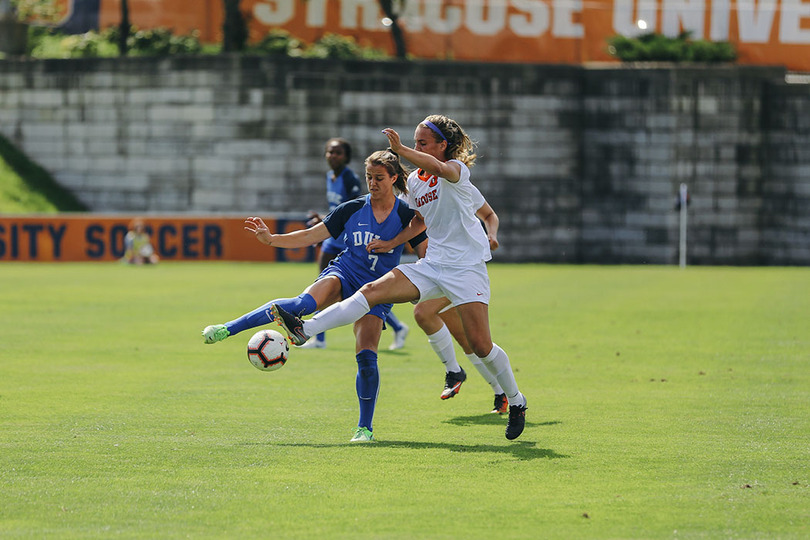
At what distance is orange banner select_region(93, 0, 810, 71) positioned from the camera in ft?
107

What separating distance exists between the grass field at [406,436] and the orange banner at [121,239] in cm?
1366

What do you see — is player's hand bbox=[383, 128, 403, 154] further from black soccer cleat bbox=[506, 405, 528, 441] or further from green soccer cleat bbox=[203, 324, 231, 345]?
black soccer cleat bbox=[506, 405, 528, 441]

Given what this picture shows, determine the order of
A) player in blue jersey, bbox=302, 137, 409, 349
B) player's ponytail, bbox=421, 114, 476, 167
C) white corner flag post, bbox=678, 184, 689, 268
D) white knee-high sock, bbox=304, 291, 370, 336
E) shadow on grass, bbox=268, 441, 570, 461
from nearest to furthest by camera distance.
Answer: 1. shadow on grass, bbox=268, 441, 570, 461
2. white knee-high sock, bbox=304, 291, 370, 336
3. player's ponytail, bbox=421, 114, 476, 167
4. player in blue jersey, bbox=302, 137, 409, 349
5. white corner flag post, bbox=678, 184, 689, 268

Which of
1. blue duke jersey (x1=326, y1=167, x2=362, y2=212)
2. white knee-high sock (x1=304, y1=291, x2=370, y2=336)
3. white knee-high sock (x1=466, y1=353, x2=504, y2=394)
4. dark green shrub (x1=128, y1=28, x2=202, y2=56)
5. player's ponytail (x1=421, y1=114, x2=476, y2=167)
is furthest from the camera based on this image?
dark green shrub (x1=128, y1=28, x2=202, y2=56)

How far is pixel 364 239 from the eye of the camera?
343 inches

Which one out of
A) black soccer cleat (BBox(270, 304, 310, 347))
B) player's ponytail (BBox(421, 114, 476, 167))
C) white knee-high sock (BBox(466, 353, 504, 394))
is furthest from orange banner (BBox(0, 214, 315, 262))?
black soccer cleat (BBox(270, 304, 310, 347))

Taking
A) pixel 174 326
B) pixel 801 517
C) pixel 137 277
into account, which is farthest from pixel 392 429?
pixel 137 277

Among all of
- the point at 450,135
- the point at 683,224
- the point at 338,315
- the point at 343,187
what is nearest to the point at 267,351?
the point at 338,315

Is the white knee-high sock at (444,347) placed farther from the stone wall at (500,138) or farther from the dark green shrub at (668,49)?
Result: the dark green shrub at (668,49)

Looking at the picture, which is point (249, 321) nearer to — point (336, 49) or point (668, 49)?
point (336, 49)

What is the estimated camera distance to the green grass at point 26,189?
3225 centimetres

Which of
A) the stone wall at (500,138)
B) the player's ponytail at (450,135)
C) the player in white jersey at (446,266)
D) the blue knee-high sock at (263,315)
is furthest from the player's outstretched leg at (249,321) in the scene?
the stone wall at (500,138)

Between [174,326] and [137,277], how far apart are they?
9.33 meters

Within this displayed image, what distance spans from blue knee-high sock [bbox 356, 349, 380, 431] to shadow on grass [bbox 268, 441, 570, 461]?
0.21m
